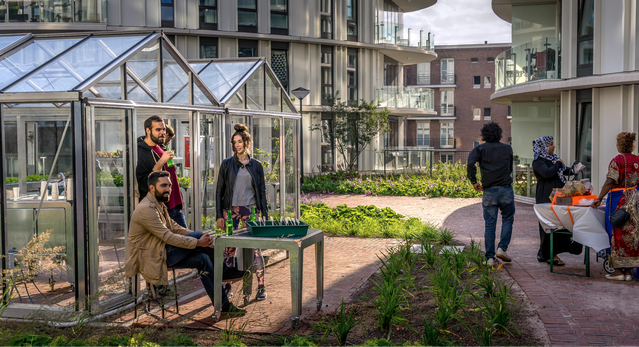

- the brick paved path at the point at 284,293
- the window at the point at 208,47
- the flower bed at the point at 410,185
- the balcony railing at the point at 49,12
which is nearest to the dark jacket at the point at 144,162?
the brick paved path at the point at 284,293

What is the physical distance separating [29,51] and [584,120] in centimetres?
1449

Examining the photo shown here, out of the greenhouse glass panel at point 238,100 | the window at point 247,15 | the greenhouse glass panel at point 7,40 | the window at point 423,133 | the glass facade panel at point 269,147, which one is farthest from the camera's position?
the window at point 423,133

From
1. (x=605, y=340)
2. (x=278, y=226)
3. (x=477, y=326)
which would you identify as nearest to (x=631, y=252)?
(x=605, y=340)

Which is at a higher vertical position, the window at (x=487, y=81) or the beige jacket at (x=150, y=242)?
the window at (x=487, y=81)

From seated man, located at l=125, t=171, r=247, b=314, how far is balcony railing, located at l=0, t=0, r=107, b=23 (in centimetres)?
2137

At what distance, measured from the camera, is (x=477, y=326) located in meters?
5.22

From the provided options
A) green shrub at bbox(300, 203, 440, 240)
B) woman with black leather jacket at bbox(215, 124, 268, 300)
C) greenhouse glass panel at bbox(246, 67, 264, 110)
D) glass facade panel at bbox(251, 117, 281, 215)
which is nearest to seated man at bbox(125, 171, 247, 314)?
woman with black leather jacket at bbox(215, 124, 268, 300)

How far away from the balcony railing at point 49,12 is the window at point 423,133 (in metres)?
35.4

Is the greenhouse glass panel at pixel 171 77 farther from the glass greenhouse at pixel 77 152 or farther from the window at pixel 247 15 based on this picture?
the window at pixel 247 15

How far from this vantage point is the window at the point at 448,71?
185 feet

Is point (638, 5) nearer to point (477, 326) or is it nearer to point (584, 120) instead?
point (584, 120)

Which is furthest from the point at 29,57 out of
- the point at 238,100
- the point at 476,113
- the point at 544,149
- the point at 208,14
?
the point at 476,113

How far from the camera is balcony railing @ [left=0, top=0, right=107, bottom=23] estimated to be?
24.4 m

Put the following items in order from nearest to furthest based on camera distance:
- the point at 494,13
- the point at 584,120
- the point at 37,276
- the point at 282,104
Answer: the point at 37,276 < the point at 282,104 < the point at 584,120 < the point at 494,13
